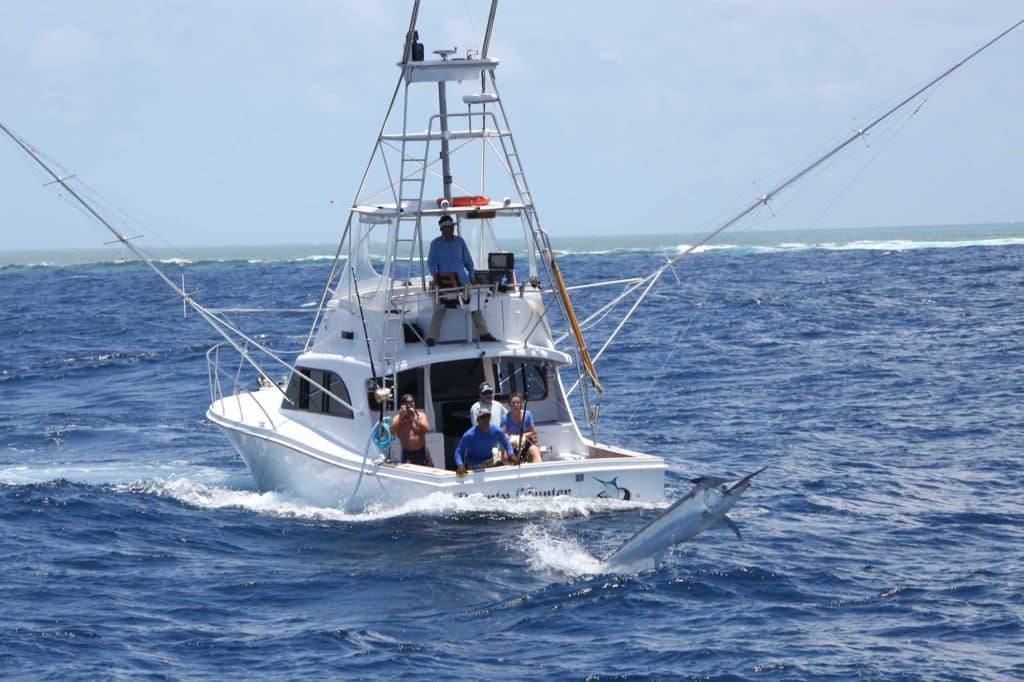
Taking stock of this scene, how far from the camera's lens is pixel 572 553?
13797 millimetres

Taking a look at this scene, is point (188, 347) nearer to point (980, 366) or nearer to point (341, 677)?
point (980, 366)

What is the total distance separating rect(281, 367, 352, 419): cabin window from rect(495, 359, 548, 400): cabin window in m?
1.91

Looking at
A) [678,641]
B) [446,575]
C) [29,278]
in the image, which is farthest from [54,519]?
[29,278]

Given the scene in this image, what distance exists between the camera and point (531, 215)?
17.1 meters

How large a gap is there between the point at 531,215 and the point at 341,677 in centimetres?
779

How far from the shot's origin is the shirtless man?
1591 cm

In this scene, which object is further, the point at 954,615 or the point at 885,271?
the point at 885,271

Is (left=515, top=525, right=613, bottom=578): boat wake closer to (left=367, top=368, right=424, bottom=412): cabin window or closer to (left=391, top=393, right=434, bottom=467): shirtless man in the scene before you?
(left=391, top=393, right=434, bottom=467): shirtless man

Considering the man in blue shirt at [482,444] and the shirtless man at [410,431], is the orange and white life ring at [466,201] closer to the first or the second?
the shirtless man at [410,431]

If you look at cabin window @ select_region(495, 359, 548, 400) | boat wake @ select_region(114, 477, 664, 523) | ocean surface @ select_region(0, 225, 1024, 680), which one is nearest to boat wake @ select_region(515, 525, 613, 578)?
ocean surface @ select_region(0, 225, 1024, 680)

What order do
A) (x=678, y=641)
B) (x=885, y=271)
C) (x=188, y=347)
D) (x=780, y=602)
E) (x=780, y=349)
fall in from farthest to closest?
(x=885, y=271), (x=188, y=347), (x=780, y=349), (x=780, y=602), (x=678, y=641)

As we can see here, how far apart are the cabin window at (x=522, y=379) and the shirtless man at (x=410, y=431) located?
1.50m

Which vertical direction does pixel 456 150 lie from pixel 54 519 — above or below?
above

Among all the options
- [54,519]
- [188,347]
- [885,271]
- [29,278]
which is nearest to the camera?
[54,519]
